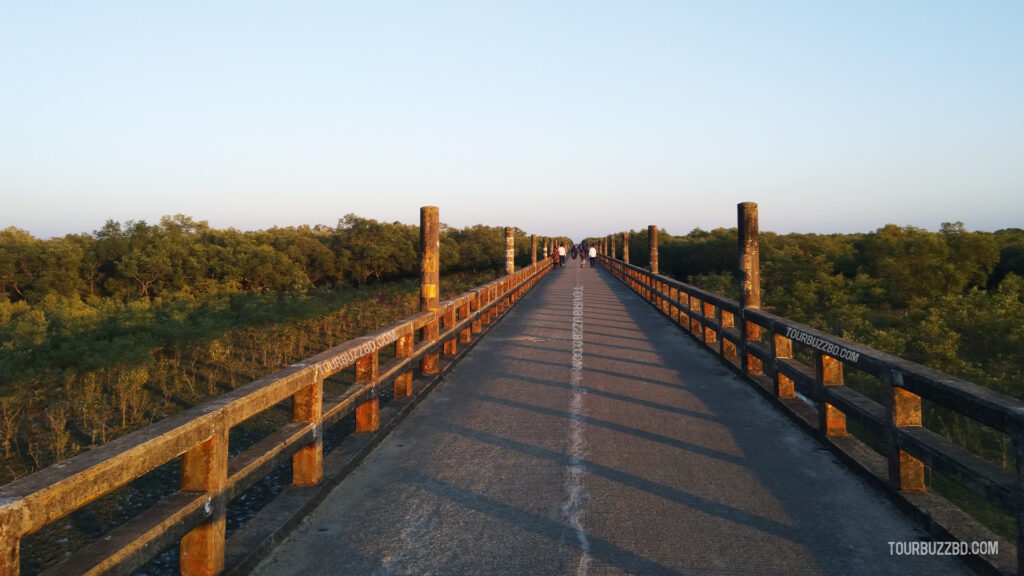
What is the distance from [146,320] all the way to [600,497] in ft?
65.9

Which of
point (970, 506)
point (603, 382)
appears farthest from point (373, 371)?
point (970, 506)

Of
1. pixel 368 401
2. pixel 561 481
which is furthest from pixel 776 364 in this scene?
pixel 368 401

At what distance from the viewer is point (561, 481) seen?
15.2 ft

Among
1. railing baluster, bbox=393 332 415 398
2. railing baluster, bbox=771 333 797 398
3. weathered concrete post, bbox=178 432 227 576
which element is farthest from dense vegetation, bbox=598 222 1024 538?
weathered concrete post, bbox=178 432 227 576

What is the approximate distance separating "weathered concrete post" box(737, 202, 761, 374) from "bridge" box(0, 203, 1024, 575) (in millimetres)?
665

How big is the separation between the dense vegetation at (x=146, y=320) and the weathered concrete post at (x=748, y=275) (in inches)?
401

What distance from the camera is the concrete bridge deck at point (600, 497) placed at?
11.3 feet

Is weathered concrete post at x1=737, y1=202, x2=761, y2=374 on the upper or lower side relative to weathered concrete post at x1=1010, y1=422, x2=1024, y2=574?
upper

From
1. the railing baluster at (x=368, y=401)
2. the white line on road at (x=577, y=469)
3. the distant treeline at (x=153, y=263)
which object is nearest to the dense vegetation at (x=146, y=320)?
the distant treeline at (x=153, y=263)

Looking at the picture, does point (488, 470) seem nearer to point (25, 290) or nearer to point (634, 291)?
point (634, 291)

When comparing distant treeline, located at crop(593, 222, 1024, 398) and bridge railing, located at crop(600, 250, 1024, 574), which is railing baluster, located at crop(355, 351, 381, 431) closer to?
bridge railing, located at crop(600, 250, 1024, 574)

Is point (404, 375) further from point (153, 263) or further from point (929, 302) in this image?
point (153, 263)

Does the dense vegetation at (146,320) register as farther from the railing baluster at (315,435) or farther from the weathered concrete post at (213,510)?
the weathered concrete post at (213,510)

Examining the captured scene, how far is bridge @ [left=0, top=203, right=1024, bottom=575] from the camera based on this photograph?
2.99 metres
